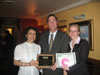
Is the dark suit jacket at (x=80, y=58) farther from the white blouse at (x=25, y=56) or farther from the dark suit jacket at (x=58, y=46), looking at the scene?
the white blouse at (x=25, y=56)

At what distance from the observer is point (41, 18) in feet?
22.4

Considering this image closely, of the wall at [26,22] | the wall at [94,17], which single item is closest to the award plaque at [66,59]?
the wall at [94,17]

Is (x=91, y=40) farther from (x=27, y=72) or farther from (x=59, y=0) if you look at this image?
(x=27, y=72)

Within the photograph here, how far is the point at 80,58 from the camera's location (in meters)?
1.67

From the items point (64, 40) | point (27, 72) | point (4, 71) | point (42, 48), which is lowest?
point (4, 71)

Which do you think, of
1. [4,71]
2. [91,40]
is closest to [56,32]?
[91,40]

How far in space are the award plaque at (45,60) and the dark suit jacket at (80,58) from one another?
282 millimetres

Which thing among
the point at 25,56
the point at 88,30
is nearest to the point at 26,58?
the point at 25,56

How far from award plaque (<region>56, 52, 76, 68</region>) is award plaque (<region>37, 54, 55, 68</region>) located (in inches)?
3.3

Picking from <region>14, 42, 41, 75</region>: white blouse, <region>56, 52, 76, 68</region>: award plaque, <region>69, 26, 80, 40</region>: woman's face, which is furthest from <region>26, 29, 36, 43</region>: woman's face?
<region>69, 26, 80, 40</region>: woman's face

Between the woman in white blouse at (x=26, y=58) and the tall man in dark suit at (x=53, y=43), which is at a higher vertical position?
the tall man in dark suit at (x=53, y=43)

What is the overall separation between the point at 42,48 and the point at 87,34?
202 centimetres

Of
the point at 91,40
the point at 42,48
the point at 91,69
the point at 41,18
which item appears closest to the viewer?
the point at 42,48

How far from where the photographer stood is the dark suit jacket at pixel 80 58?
165 cm
